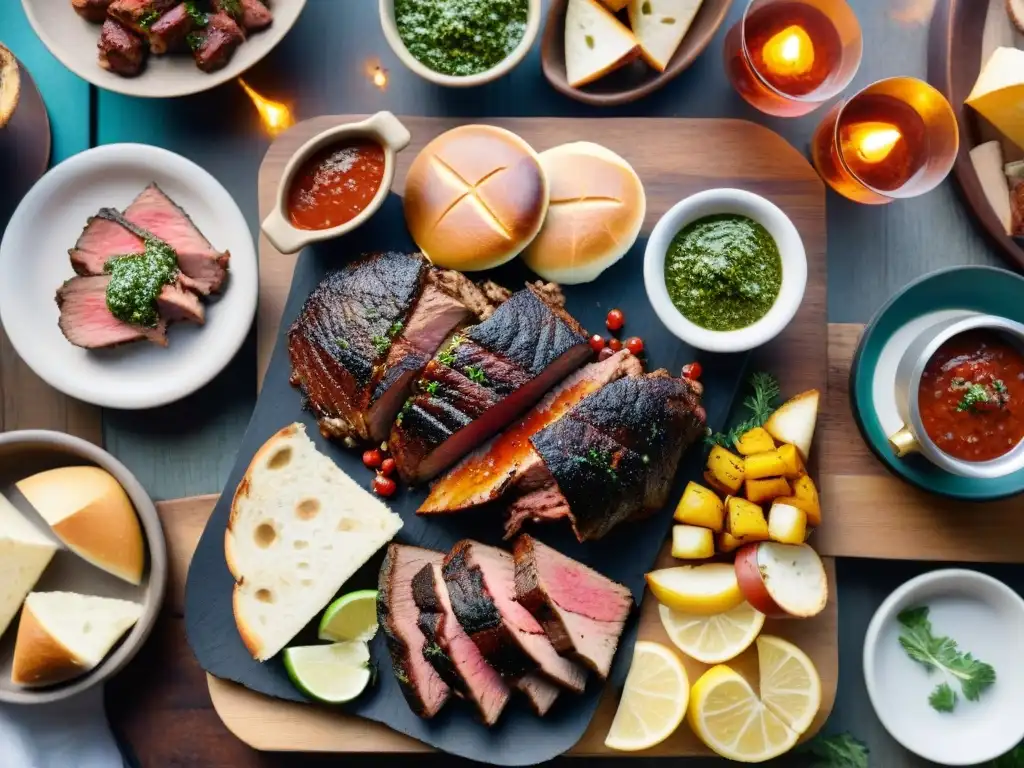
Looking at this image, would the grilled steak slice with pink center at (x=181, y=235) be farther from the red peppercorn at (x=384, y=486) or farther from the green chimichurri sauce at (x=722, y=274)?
the green chimichurri sauce at (x=722, y=274)

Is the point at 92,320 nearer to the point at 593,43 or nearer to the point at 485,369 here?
the point at 485,369

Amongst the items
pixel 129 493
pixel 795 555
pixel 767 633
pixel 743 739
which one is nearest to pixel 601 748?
pixel 743 739

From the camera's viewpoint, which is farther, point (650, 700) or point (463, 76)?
point (463, 76)

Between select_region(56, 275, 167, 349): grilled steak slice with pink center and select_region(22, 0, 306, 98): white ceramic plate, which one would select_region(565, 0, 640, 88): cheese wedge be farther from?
select_region(56, 275, 167, 349): grilled steak slice with pink center

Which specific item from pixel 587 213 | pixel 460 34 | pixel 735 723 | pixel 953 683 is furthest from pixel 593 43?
pixel 953 683

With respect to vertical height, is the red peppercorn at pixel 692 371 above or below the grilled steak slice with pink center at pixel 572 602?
above

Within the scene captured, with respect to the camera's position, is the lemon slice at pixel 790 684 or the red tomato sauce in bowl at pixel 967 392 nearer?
the red tomato sauce in bowl at pixel 967 392

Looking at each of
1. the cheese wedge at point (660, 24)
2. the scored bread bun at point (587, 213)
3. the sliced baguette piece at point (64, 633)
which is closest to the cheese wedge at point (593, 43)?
the cheese wedge at point (660, 24)

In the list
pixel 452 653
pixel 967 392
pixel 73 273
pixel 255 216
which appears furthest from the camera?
pixel 255 216
